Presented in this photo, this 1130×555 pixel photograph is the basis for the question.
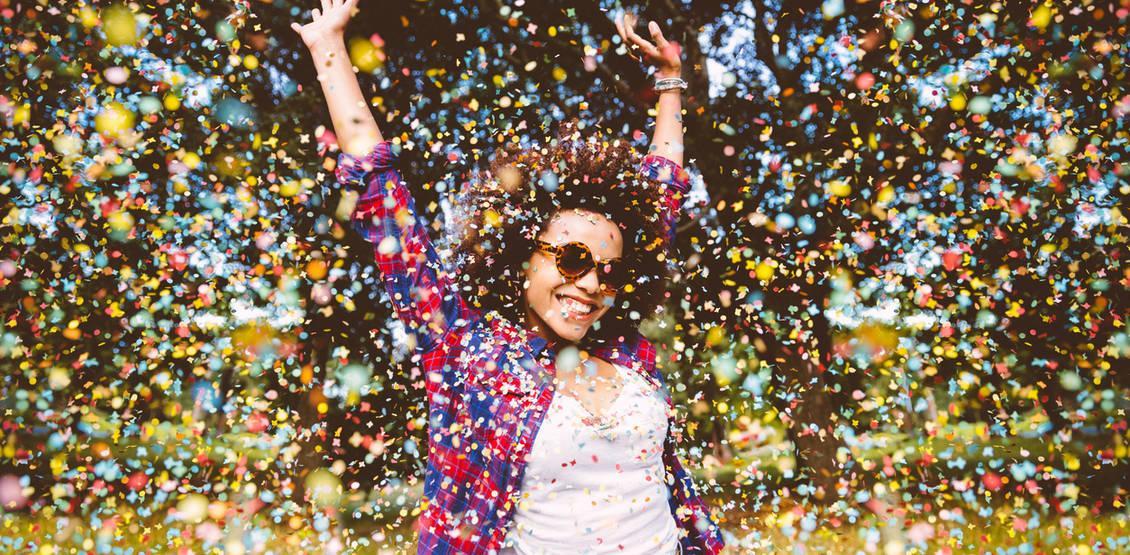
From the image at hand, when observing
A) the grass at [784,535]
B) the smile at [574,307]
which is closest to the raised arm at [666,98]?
the smile at [574,307]

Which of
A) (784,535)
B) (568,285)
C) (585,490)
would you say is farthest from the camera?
(784,535)

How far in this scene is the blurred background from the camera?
4020 millimetres

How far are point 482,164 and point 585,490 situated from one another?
2.27m

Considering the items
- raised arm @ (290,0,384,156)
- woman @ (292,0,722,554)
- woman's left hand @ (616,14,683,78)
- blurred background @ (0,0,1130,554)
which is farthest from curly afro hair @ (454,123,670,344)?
blurred background @ (0,0,1130,554)

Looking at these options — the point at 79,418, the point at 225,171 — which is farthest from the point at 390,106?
the point at 79,418

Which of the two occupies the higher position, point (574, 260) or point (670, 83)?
point (670, 83)

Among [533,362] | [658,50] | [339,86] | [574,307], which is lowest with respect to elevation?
[533,362]

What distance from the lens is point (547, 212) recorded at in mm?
2928

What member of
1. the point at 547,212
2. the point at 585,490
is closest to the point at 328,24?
the point at 547,212

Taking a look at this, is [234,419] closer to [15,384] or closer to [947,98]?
[15,384]

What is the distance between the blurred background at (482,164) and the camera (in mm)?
4020

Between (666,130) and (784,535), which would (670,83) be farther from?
(784,535)

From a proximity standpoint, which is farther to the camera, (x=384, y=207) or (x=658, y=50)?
(x=658, y=50)

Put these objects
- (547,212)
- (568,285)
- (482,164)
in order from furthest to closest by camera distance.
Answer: (482,164) → (547,212) → (568,285)
